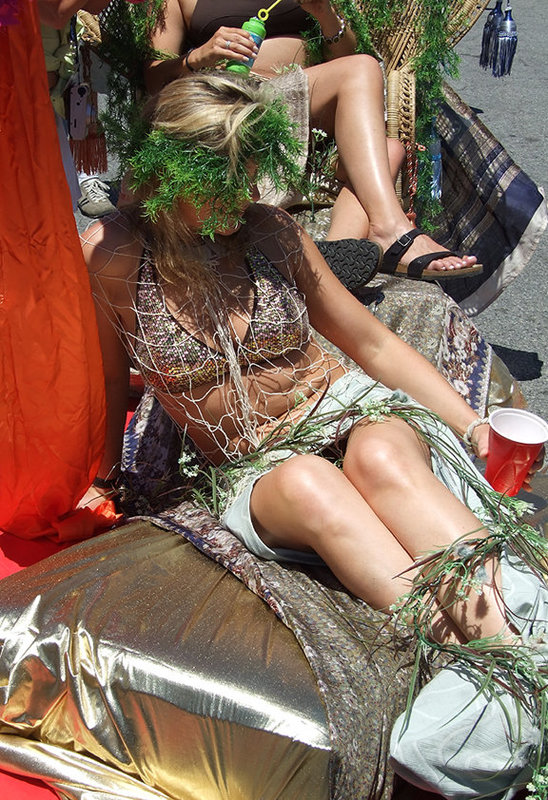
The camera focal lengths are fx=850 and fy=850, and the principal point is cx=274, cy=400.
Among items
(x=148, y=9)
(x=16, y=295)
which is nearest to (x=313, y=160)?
(x=148, y=9)

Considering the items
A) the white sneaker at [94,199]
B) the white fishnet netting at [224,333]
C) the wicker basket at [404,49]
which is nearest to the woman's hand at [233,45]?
the white fishnet netting at [224,333]

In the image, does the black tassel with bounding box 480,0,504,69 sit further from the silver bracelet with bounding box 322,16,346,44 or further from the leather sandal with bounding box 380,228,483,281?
the leather sandal with bounding box 380,228,483,281

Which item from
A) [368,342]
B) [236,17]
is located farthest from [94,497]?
[236,17]

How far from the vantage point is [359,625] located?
1759 mm

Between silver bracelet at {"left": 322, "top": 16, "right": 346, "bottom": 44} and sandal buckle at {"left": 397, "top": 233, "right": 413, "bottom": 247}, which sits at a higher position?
silver bracelet at {"left": 322, "top": 16, "right": 346, "bottom": 44}

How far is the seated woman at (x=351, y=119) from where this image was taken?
3104 mm

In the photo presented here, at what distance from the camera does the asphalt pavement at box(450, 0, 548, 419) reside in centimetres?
367

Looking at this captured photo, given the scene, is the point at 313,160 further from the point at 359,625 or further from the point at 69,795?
the point at 69,795

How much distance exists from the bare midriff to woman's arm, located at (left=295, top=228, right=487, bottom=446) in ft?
0.28

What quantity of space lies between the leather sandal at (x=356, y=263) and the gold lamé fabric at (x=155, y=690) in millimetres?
1216

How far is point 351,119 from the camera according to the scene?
3180 millimetres

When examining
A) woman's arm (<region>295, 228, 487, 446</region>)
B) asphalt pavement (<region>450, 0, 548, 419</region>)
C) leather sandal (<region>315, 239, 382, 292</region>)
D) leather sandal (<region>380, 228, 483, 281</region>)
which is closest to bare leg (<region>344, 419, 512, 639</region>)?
woman's arm (<region>295, 228, 487, 446</region>)

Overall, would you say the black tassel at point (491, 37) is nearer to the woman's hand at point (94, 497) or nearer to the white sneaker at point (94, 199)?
the white sneaker at point (94, 199)

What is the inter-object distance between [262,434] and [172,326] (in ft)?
1.19
